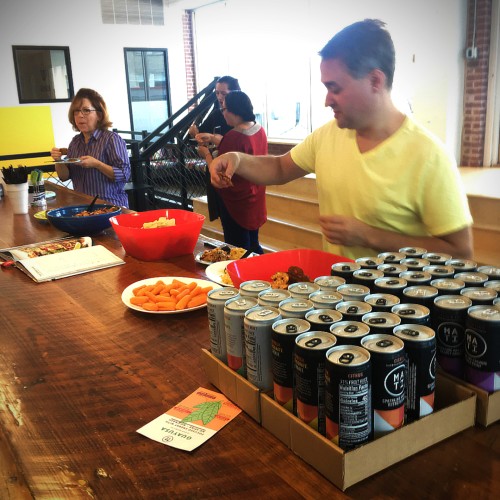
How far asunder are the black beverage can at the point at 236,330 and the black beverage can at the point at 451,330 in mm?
336

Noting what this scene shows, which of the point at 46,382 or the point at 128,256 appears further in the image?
the point at 128,256

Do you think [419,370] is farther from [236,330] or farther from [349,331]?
[236,330]

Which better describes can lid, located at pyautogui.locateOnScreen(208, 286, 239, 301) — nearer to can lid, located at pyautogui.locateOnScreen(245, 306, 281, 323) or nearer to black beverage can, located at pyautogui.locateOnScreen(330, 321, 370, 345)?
can lid, located at pyautogui.locateOnScreen(245, 306, 281, 323)

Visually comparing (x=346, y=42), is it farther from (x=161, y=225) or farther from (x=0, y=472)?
(x=0, y=472)

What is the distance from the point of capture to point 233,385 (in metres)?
1.05

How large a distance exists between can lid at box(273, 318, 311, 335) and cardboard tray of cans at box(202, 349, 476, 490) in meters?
0.14

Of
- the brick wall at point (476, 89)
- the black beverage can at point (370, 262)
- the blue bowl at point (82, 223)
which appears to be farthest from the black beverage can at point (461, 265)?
the brick wall at point (476, 89)

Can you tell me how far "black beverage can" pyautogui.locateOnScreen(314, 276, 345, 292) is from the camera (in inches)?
42.8

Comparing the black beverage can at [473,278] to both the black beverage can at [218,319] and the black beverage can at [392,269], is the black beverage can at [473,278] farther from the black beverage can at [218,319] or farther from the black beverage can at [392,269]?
the black beverage can at [218,319]

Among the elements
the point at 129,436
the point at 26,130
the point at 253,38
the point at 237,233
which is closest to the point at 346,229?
the point at 129,436

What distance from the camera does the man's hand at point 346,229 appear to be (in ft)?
5.39

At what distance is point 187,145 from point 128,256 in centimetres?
403

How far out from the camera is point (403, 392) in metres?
0.83

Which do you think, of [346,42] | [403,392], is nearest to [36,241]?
[346,42]
